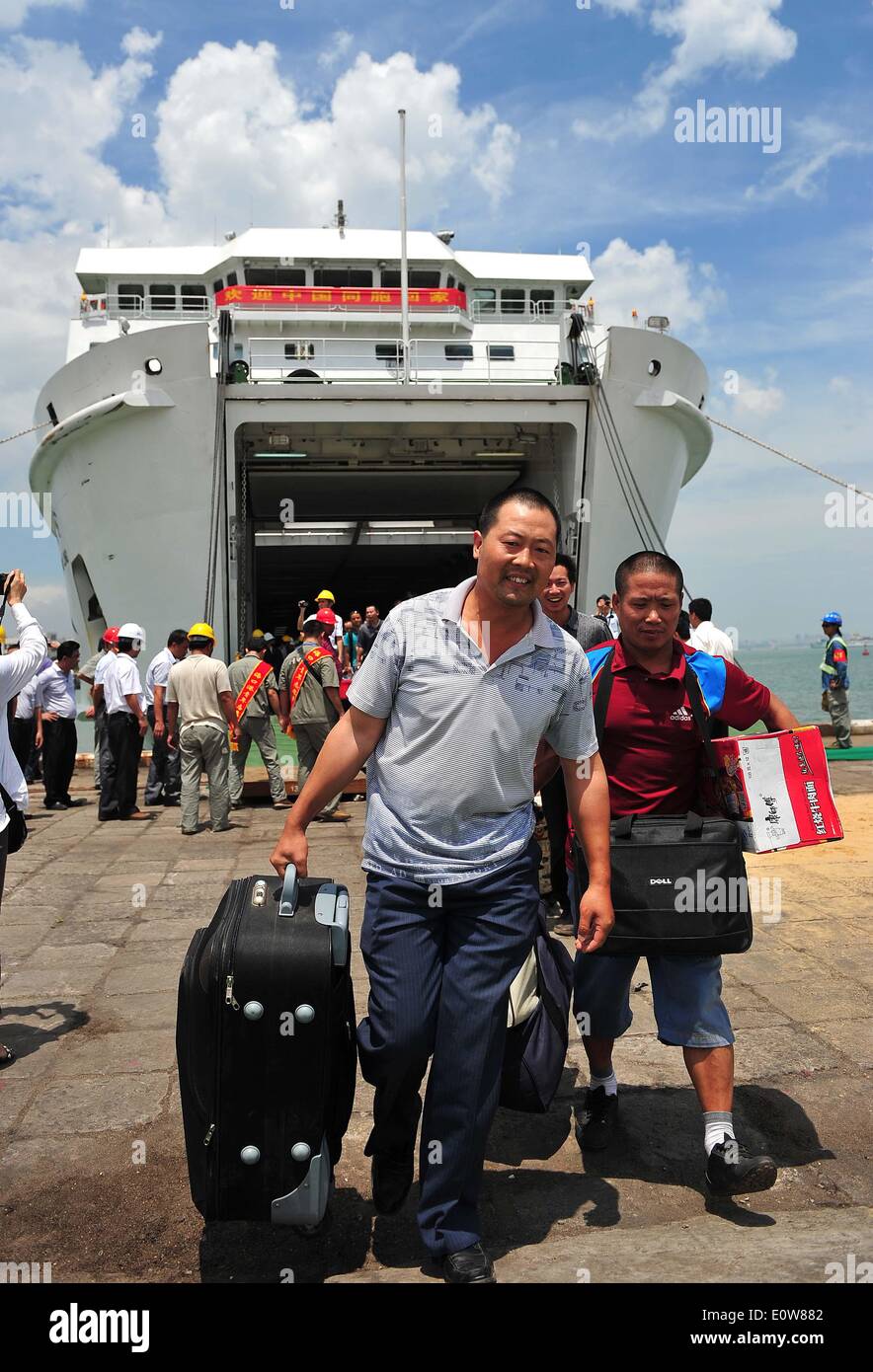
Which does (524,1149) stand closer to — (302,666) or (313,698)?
(313,698)

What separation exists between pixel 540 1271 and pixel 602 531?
11982 mm

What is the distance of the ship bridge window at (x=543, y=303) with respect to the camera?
1908 cm

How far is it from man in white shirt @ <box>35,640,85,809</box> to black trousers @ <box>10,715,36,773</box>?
0.21 metres

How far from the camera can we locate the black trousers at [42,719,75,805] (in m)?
9.47

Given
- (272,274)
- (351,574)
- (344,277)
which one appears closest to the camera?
(272,274)

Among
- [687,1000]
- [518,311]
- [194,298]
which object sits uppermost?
[194,298]

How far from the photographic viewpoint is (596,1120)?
9.87ft

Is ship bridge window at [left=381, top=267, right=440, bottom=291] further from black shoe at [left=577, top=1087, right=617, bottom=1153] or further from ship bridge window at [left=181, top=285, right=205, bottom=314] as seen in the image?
black shoe at [left=577, top=1087, right=617, bottom=1153]

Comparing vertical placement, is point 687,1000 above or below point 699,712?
below

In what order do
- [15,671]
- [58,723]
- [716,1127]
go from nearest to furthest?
[716,1127], [15,671], [58,723]

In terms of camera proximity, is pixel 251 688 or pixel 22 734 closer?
Answer: pixel 251 688

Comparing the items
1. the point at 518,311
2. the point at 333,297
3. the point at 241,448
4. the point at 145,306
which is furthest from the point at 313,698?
the point at 145,306

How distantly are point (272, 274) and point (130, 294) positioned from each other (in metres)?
2.70

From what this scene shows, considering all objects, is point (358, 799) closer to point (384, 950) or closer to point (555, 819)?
point (555, 819)
